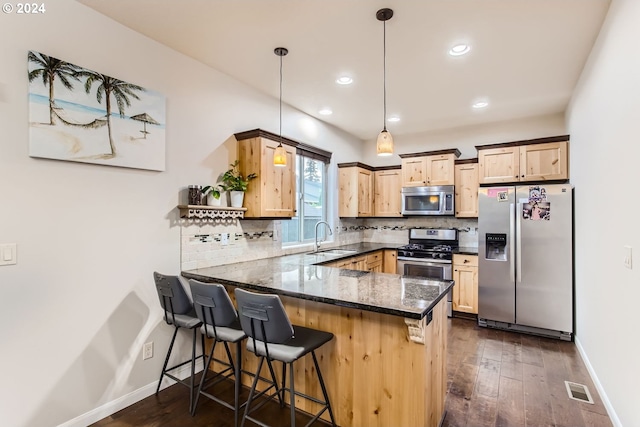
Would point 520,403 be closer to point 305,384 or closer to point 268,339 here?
point 305,384

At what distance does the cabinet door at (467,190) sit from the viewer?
4531mm

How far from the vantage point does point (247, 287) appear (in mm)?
2311

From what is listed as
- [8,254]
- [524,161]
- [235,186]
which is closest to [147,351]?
[8,254]

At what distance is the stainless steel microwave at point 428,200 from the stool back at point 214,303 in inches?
137

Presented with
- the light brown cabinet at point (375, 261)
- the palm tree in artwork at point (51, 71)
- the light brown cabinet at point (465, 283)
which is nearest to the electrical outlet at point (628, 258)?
the light brown cabinet at point (465, 283)

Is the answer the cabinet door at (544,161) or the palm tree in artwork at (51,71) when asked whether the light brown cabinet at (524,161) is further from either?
the palm tree in artwork at (51,71)

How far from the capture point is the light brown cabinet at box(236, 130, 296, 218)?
3.12 m

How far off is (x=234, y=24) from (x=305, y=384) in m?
2.65

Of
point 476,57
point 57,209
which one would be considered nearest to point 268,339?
point 57,209

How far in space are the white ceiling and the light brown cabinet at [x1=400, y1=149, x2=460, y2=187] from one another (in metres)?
0.98

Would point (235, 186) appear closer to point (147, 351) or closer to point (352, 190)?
point (147, 351)

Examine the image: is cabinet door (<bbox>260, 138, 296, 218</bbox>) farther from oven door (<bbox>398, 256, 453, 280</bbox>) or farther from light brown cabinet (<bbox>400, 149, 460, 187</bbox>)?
light brown cabinet (<bbox>400, 149, 460, 187</bbox>)

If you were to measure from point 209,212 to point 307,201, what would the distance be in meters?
1.86

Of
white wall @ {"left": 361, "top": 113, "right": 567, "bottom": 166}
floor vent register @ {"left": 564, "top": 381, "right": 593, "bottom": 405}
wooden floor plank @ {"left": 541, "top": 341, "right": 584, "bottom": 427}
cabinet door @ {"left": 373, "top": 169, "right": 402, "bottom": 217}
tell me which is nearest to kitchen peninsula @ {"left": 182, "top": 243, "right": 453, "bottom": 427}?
wooden floor plank @ {"left": 541, "top": 341, "right": 584, "bottom": 427}
